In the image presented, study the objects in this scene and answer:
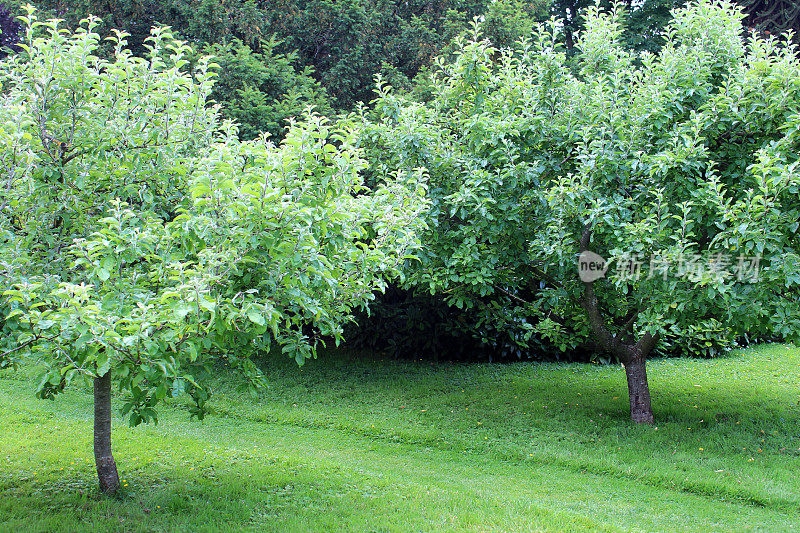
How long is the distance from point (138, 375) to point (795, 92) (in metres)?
6.95

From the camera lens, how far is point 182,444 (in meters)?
8.02

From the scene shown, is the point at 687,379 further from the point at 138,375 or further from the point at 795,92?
the point at 138,375

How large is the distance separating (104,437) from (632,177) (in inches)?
260

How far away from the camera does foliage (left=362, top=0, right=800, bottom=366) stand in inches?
→ 251

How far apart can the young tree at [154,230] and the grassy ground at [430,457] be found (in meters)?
1.14

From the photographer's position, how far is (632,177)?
293 inches

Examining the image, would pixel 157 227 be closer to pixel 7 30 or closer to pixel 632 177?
pixel 632 177

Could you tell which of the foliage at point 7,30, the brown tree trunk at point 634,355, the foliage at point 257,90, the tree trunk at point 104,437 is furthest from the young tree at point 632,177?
the foliage at point 7,30

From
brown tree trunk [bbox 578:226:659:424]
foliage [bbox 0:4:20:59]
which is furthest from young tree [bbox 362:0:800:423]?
foliage [bbox 0:4:20:59]

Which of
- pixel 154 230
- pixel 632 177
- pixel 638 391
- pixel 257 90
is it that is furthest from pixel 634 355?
pixel 257 90

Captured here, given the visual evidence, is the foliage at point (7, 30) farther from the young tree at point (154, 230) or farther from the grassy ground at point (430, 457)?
the young tree at point (154, 230)

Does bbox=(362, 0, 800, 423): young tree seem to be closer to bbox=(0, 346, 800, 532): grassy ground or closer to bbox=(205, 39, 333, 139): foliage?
bbox=(0, 346, 800, 532): grassy ground

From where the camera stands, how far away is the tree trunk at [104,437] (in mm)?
5840

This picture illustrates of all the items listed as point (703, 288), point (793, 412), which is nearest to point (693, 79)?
point (703, 288)
